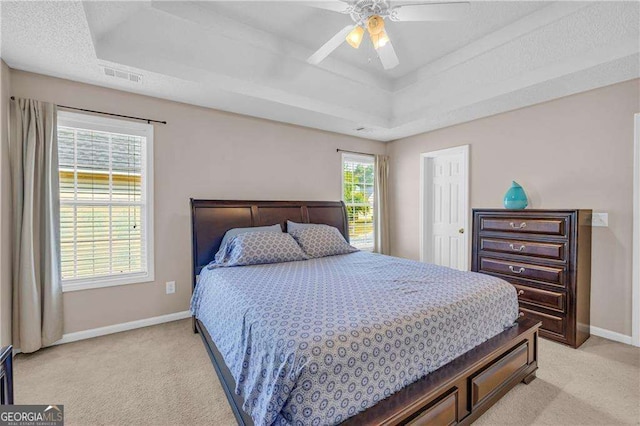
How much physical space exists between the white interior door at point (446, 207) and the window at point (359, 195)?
2.90 feet

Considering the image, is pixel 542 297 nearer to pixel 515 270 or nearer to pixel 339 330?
pixel 515 270

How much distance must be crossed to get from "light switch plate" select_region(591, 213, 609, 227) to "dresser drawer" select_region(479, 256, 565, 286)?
629mm

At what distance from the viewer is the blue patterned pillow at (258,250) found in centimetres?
281

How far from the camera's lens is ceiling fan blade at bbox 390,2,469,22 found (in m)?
1.84

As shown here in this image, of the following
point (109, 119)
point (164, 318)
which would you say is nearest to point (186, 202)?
point (109, 119)

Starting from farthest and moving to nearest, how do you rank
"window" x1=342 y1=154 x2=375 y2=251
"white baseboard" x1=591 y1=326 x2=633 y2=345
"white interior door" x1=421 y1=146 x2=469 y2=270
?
1. "window" x1=342 y1=154 x2=375 y2=251
2. "white interior door" x1=421 y1=146 x2=469 y2=270
3. "white baseboard" x1=591 y1=326 x2=633 y2=345

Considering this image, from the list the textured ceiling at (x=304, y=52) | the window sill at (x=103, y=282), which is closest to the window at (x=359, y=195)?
the textured ceiling at (x=304, y=52)

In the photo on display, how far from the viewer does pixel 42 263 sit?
257 centimetres

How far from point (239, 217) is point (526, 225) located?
3.12 m

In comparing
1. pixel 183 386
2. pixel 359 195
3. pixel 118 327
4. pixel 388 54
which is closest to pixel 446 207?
pixel 359 195

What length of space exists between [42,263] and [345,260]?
109 inches

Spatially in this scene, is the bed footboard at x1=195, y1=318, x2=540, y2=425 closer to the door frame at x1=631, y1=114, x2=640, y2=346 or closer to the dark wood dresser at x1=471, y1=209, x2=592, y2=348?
the dark wood dresser at x1=471, y1=209, x2=592, y2=348

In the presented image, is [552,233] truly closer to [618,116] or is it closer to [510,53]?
[618,116]

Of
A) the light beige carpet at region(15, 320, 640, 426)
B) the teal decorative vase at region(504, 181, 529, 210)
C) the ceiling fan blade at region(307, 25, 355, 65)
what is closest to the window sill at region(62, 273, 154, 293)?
the light beige carpet at region(15, 320, 640, 426)
